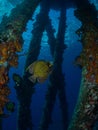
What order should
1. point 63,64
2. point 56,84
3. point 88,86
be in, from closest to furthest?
point 88,86
point 56,84
point 63,64

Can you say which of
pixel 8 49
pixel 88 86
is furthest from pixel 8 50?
pixel 88 86

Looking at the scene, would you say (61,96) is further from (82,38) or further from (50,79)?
(82,38)

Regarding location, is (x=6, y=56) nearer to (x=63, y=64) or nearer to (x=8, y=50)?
(x=8, y=50)

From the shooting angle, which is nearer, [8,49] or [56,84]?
[8,49]

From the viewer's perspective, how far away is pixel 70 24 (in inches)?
1013

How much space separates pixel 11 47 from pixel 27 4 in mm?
2547

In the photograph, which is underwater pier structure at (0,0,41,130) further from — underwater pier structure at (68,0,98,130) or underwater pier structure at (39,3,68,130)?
underwater pier structure at (39,3,68,130)

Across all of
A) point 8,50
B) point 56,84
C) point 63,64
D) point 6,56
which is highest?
point 63,64

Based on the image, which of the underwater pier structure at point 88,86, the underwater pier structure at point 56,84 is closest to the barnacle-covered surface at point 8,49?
the underwater pier structure at point 88,86

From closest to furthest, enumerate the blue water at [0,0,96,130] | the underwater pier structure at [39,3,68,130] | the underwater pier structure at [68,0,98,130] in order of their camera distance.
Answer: the underwater pier structure at [68,0,98,130] < the underwater pier structure at [39,3,68,130] < the blue water at [0,0,96,130]

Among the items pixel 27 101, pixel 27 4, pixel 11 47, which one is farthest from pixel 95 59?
pixel 27 101

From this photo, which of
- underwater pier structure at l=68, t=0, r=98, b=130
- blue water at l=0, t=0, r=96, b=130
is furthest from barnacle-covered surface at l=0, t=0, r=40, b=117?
underwater pier structure at l=68, t=0, r=98, b=130

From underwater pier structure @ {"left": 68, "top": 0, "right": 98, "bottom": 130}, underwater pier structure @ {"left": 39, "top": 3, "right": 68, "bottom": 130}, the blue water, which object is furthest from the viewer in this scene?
the blue water

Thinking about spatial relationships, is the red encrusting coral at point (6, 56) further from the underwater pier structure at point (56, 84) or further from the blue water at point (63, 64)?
the underwater pier structure at point (56, 84)
